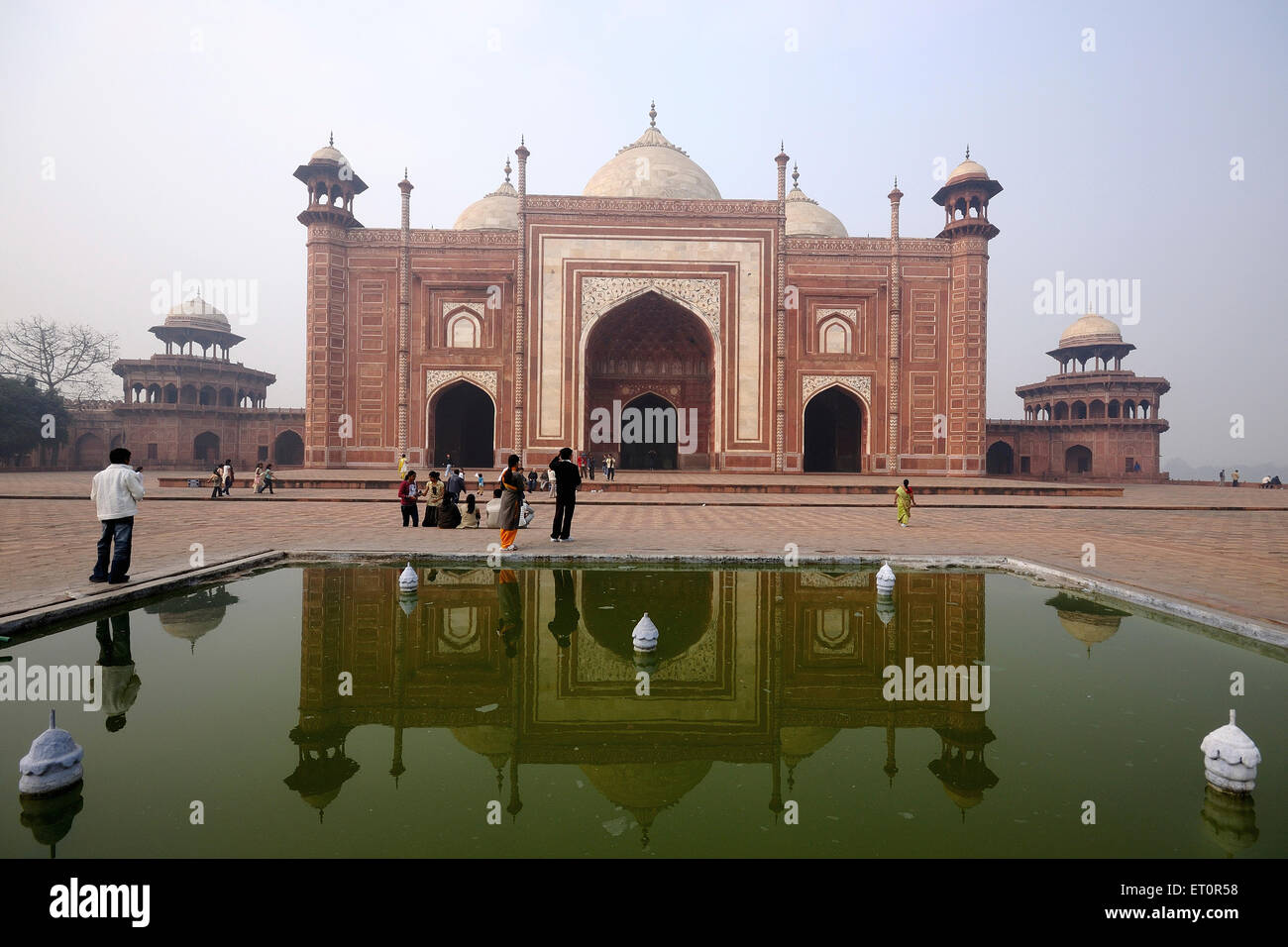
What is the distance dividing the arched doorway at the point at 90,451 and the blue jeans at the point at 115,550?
101ft

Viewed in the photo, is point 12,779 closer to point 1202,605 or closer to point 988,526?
point 1202,605

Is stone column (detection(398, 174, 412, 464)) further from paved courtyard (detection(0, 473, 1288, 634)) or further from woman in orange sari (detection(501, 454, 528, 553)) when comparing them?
woman in orange sari (detection(501, 454, 528, 553))

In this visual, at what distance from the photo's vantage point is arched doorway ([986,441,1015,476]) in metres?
30.0

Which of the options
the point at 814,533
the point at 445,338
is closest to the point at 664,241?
the point at 445,338

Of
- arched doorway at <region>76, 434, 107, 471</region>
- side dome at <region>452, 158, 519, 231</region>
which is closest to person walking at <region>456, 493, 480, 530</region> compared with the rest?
side dome at <region>452, 158, 519, 231</region>

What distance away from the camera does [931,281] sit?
23141 mm

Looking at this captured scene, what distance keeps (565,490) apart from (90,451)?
31784 mm

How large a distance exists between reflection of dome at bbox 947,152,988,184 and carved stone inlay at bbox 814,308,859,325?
5.67m

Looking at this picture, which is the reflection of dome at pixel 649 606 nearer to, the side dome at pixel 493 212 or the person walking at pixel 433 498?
the person walking at pixel 433 498

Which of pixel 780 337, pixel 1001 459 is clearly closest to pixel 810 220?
pixel 780 337

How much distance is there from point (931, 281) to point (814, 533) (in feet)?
60.0

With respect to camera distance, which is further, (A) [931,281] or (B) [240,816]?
(A) [931,281]

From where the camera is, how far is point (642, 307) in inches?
935
